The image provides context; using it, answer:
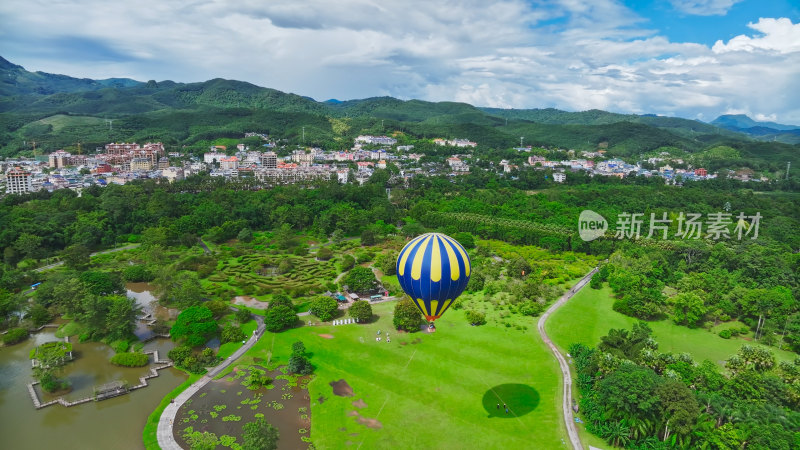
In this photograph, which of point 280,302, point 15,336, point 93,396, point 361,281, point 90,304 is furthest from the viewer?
point 361,281

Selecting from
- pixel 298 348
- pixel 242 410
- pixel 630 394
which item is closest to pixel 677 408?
pixel 630 394

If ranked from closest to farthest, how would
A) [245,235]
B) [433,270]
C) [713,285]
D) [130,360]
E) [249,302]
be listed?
1. [433,270]
2. [130,360]
3. [713,285]
4. [249,302]
5. [245,235]

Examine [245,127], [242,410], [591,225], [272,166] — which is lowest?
[242,410]

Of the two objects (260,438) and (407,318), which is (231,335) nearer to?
(407,318)

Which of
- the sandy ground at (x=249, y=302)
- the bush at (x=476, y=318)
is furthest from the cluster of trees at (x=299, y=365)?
the bush at (x=476, y=318)

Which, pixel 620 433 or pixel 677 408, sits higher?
pixel 677 408

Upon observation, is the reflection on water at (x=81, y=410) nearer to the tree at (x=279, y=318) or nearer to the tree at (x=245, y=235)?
the tree at (x=279, y=318)

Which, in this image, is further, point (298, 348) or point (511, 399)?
point (298, 348)

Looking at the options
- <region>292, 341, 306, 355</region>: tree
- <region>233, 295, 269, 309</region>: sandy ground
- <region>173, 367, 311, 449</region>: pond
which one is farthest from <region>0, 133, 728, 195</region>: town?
<region>173, 367, 311, 449</region>: pond
